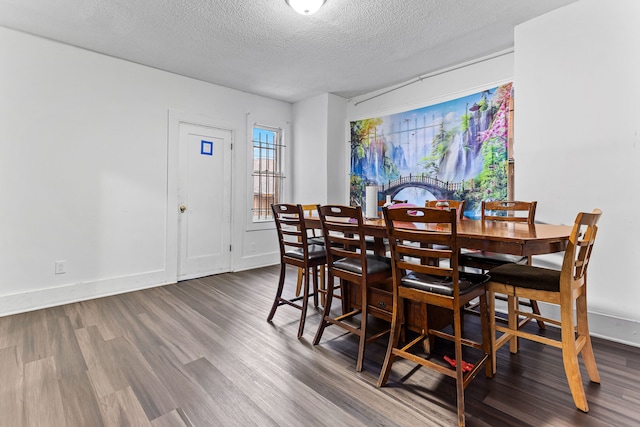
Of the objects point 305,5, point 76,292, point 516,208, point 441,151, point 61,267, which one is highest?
point 305,5

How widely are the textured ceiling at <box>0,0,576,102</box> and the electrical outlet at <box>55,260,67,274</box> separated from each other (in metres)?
2.28

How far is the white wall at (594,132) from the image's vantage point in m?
2.28

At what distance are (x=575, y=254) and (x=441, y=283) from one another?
2.11 feet

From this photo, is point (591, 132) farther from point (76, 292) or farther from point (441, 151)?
point (76, 292)

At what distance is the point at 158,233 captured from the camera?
12.5 feet

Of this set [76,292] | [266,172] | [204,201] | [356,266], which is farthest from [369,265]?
[266,172]

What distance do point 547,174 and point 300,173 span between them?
3396 millimetres

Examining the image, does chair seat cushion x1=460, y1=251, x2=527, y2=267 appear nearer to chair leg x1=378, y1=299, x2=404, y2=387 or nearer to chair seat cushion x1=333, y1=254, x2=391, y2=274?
chair seat cushion x1=333, y1=254, x2=391, y2=274

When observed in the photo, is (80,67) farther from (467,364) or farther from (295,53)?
(467,364)

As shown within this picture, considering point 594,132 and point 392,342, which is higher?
point 594,132

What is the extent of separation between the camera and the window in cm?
485

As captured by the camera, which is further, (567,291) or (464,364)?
(464,364)

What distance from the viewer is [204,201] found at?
167 inches

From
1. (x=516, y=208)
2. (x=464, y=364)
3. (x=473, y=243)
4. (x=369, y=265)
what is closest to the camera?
(x=473, y=243)
